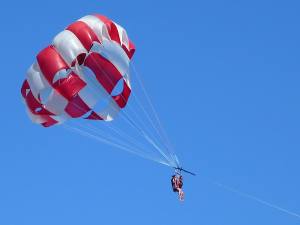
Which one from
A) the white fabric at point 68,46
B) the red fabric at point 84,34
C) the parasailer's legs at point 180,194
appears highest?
the red fabric at point 84,34

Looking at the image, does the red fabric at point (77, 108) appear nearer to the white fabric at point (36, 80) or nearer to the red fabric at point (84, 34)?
the white fabric at point (36, 80)

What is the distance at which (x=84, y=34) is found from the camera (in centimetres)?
4775

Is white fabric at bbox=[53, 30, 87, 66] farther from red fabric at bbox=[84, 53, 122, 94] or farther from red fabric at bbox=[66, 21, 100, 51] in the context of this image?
red fabric at bbox=[84, 53, 122, 94]

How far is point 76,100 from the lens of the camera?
4841 cm

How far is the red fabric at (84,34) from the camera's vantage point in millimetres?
47688

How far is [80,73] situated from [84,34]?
122cm

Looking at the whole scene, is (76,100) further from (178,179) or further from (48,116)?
(178,179)

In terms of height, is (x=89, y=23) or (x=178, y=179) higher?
(x=89, y=23)

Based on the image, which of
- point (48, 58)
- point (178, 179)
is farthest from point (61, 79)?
point (178, 179)

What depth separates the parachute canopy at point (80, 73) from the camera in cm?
4741

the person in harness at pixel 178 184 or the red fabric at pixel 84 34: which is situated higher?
the red fabric at pixel 84 34

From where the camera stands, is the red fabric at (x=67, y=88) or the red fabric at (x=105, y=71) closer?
the red fabric at (x=67, y=88)

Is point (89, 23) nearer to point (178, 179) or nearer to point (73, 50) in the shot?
point (73, 50)

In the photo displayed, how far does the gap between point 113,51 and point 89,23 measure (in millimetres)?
1142
